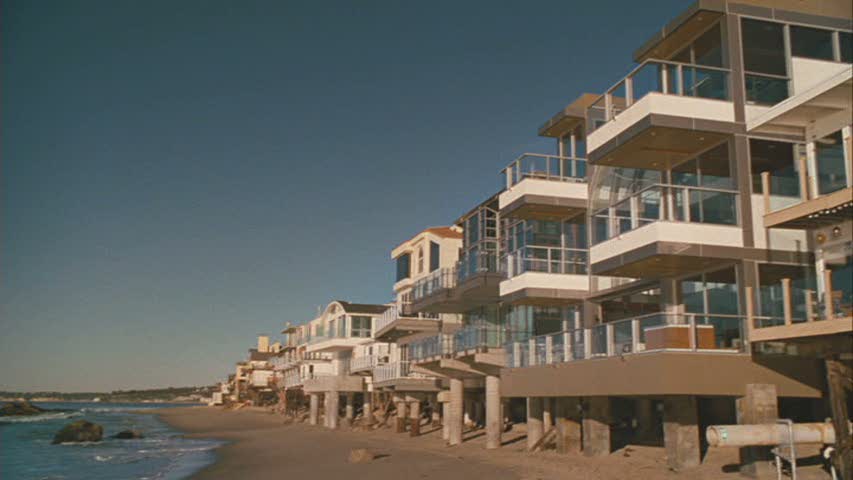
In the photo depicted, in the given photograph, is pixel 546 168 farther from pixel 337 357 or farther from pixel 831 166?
pixel 337 357

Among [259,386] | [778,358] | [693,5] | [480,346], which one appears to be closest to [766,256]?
[778,358]

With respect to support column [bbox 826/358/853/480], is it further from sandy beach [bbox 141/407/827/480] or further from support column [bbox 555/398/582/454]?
support column [bbox 555/398/582/454]

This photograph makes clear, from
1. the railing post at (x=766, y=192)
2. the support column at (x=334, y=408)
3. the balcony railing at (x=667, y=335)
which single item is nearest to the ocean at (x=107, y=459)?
the support column at (x=334, y=408)

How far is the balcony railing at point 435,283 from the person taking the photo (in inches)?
1335

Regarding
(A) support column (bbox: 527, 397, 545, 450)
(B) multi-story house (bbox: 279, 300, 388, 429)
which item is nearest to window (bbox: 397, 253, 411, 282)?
(B) multi-story house (bbox: 279, 300, 388, 429)

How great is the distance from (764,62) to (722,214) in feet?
14.0

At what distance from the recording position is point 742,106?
19.4m

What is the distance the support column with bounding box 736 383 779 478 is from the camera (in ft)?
54.1

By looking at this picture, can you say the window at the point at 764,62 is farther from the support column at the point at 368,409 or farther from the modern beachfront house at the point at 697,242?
the support column at the point at 368,409

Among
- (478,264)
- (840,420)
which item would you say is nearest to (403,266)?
(478,264)

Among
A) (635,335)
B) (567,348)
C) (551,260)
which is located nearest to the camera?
(635,335)

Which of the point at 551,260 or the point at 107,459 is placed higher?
the point at 551,260

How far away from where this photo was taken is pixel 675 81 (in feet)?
65.5

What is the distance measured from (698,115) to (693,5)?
10.1 feet
